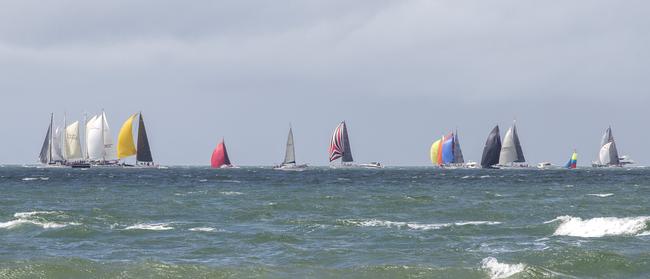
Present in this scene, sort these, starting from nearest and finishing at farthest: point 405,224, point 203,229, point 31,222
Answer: point 203,229
point 31,222
point 405,224

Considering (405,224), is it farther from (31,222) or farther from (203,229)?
(31,222)

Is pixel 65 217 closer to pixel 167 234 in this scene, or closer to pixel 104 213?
pixel 104 213

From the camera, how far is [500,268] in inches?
1212

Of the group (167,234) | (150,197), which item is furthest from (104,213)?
(150,197)

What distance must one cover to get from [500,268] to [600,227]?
48.1ft

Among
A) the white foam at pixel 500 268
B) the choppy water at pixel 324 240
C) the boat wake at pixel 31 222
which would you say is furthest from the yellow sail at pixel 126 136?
the white foam at pixel 500 268

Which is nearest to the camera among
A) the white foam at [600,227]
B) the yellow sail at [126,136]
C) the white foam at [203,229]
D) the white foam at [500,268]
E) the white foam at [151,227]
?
the white foam at [500,268]

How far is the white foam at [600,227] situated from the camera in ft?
137

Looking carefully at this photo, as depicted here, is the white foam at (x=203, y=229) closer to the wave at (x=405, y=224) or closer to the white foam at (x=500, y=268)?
the wave at (x=405, y=224)

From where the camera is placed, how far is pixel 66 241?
40.0 metres

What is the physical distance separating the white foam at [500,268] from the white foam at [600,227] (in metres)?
11.2

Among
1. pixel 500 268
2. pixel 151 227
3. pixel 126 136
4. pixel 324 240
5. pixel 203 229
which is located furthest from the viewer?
pixel 126 136

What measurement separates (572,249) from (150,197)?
46.9 m

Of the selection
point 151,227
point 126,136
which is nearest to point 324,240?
point 151,227
